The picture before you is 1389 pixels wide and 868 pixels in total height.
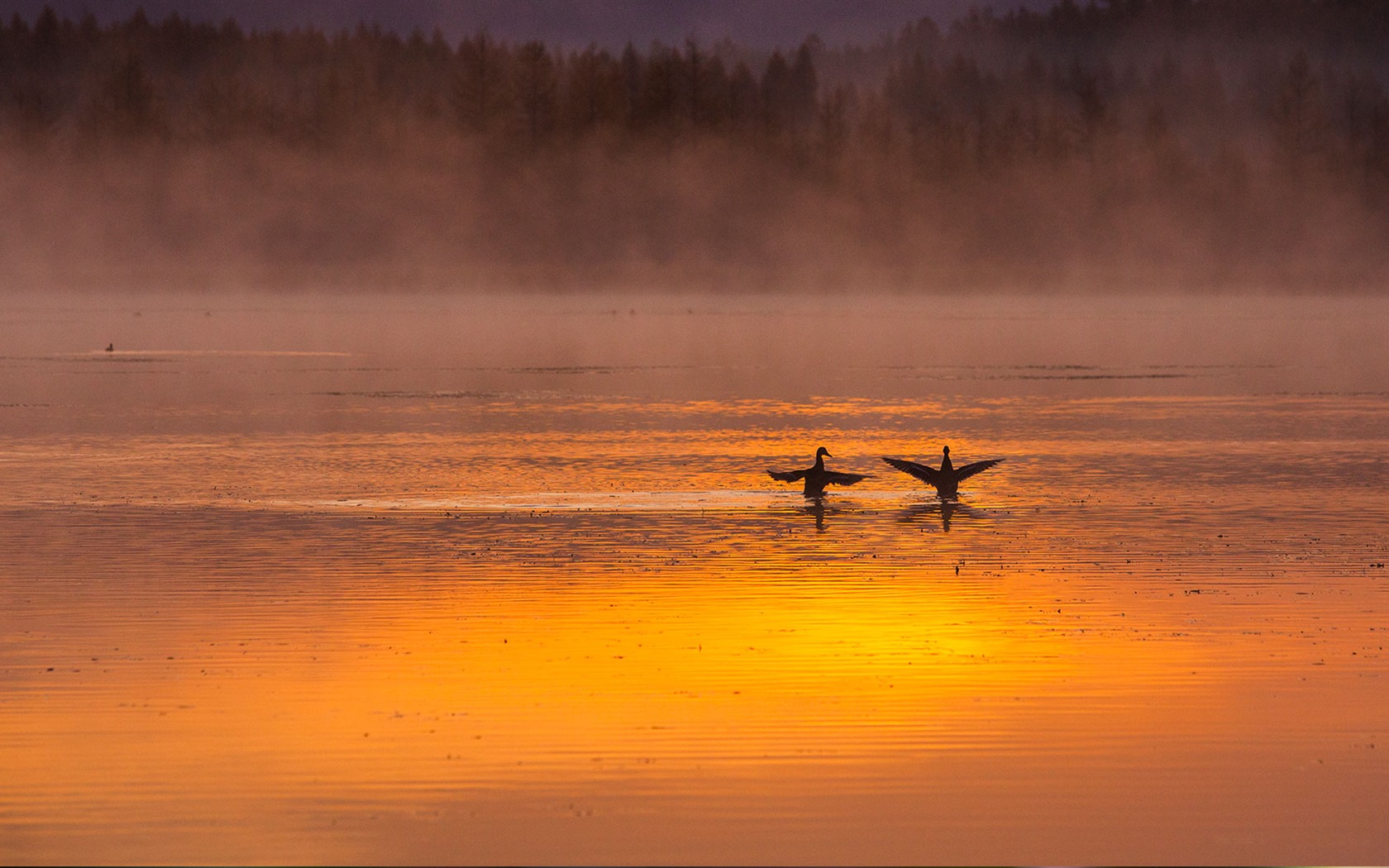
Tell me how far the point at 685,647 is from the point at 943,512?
12027 millimetres

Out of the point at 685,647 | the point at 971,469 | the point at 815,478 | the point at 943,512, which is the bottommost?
the point at 685,647

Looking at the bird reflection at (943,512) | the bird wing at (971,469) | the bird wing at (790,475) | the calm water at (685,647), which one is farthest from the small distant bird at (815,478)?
the bird wing at (971,469)

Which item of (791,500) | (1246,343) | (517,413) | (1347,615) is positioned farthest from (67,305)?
(1347,615)

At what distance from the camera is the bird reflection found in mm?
30172

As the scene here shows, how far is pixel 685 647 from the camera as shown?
19.6m

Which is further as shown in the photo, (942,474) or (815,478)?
(942,474)

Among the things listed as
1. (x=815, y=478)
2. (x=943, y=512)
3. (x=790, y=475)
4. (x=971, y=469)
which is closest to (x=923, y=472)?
(x=971, y=469)

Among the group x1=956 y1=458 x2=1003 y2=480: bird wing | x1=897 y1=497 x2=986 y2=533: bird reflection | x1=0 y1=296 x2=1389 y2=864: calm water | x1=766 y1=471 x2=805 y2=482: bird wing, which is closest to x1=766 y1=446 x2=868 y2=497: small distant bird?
x1=766 y1=471 x2=805 y2=482: bird wing

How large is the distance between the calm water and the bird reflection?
0.13 m

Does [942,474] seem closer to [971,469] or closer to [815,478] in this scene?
[971,469]

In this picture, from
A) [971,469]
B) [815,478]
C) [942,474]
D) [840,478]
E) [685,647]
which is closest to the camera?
[685,647]

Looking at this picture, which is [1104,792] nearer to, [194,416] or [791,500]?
[791,500]

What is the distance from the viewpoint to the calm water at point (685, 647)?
14.1 m

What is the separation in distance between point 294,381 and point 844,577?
47992 millimetres
